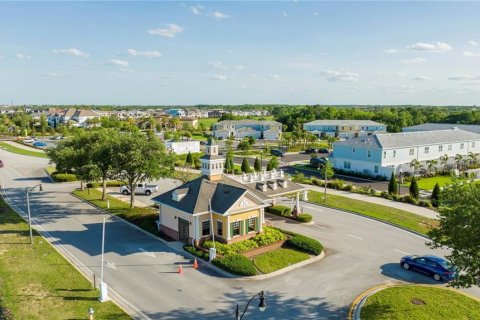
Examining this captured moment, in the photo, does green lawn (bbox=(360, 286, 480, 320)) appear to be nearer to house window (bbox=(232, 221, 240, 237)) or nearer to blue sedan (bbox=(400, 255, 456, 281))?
blue sedan (bbox=(400, 255, 456, 281))

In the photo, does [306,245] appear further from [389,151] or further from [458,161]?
[458,161]

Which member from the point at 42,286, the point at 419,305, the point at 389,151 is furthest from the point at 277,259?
the point at 389,151

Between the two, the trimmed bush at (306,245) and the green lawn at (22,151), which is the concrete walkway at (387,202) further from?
the green lawn at (22,151)

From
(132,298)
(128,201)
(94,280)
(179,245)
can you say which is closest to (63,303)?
(94,280)

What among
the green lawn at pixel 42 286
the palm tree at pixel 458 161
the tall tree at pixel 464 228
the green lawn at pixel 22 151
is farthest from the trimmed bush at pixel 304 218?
the green lawn at pixel 22 151

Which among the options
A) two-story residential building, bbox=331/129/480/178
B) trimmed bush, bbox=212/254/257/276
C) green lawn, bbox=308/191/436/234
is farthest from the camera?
two-story residential building, bbox=331/129/480/178

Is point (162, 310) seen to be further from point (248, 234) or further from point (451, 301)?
point (451, 301)

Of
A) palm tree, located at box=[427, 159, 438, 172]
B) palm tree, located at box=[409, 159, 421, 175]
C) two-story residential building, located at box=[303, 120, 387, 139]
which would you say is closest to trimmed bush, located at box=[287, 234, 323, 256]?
palm tree, located at box=[409, 159, 421, 175]
